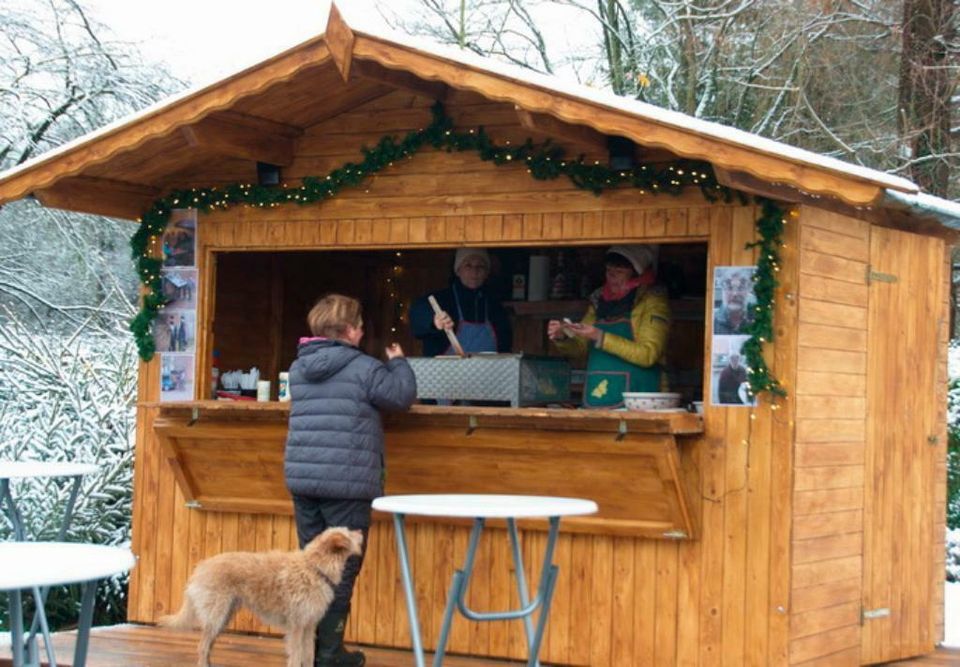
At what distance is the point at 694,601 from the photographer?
6.95m

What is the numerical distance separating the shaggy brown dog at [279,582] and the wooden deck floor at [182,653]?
0.99m

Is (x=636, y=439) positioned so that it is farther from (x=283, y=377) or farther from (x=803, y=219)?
(x=283, y=377)

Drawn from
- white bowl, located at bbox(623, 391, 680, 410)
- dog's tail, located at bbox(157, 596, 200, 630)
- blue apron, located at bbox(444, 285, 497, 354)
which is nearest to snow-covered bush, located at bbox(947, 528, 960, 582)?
blue apron, located at bbox(444, 285, 497, 354)

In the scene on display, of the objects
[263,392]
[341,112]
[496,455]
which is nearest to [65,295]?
[263,392]

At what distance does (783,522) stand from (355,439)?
6.37ft

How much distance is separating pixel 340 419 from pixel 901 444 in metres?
3.00

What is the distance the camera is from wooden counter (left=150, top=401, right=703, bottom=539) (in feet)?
22.2

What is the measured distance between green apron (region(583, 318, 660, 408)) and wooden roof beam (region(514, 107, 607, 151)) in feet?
3.27

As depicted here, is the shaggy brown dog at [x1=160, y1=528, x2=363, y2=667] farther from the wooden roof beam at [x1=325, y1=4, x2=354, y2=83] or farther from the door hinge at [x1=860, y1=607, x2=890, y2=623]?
the door hinge at [x1=860, y1=607, x2=890, y2=623]

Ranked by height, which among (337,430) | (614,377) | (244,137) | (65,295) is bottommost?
(337,430)

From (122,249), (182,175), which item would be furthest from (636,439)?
(122,249)

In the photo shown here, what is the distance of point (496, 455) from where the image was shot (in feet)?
23.4

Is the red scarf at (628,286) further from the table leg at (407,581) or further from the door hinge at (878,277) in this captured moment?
the table leg at (407,581)

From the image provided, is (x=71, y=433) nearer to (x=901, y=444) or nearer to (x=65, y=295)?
(x=65, y=295)
